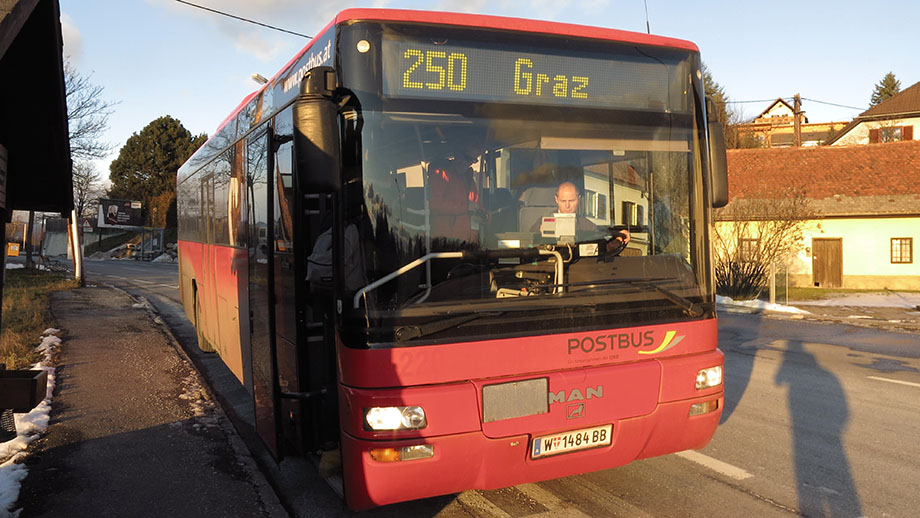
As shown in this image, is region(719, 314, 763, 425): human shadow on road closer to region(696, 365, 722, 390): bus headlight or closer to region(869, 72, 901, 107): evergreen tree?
region(696, 365, 722, 390): bus headlight

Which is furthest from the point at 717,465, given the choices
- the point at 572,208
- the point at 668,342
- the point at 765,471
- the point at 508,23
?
the point at 508,23

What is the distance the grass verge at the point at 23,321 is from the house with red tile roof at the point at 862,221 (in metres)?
21.3

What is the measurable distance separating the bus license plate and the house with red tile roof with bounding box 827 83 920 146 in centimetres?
6110

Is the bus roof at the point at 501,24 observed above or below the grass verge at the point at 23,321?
above

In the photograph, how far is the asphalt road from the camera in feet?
15.0

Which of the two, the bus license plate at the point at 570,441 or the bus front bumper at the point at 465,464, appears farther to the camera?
the bus license plate at the point at 570,441

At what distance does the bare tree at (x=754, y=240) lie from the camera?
21422mm

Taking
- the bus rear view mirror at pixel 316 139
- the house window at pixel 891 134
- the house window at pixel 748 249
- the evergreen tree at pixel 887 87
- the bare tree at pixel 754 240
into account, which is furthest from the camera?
the evergreen tree at pixel 887 87

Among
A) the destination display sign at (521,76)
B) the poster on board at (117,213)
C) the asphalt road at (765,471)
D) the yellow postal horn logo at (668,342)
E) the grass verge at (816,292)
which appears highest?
the poster on board at (117,213)

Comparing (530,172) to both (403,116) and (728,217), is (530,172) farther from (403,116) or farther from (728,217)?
(728,217)

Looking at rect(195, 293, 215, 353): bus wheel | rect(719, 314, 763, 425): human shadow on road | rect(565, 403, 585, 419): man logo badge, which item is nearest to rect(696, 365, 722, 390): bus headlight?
rect(565, 403, 585, 419): man logo badge

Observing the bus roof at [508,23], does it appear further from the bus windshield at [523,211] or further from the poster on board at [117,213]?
the poster on board at [117,213]

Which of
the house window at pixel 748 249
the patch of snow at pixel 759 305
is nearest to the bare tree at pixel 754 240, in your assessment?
the house window at pixel 748 249

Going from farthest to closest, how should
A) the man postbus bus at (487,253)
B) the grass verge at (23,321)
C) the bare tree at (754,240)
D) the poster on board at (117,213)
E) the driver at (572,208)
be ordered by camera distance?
1. the poster on board at (117,213)
2. the bare tree at (754,240)
3. the grass verge at (23,321)
4. the driver at (572,208)
5. the man postbus bus at (487,253)
